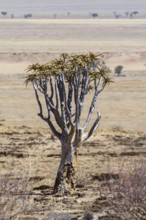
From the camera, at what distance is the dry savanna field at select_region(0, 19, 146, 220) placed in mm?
12625

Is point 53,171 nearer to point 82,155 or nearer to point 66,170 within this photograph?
point 82,155

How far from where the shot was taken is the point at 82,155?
2247 centimetres

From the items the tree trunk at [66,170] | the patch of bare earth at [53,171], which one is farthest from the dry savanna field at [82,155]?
the tree trunk at [66,170]

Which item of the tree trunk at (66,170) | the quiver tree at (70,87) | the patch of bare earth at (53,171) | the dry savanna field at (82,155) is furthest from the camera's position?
the tree trunk at (66,170)

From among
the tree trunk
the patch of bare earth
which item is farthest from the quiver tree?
the patch of bare earth

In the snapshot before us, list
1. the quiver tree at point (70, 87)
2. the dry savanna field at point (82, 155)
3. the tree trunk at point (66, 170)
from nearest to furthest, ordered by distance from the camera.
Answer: the dry savanna field at point (82, 155) → the quiver tree at point (70, 87) → the tree trunk at point (66, 170)

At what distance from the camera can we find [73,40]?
80.0 meters

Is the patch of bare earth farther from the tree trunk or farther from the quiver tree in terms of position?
the quiver tree

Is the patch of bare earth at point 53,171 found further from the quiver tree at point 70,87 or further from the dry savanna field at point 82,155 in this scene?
the quiver tree at point 70,87

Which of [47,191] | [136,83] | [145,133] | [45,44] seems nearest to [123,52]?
[45,44]

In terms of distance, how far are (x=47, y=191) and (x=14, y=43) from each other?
58.1 metres

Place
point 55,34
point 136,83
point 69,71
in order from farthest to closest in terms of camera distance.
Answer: point 55,34, point 136,83, point 69,71

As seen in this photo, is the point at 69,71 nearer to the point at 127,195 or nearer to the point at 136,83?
the point at 127,195

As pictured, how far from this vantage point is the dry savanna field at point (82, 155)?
1262 cm
